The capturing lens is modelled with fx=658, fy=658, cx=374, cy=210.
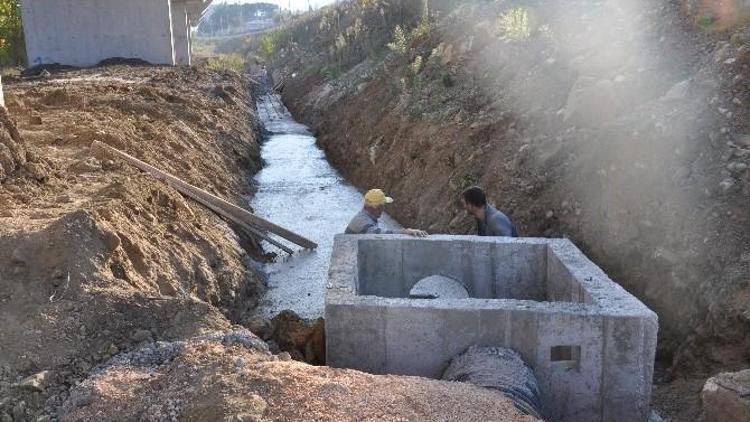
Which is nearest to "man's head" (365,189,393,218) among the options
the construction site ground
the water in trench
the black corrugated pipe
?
the water in trench

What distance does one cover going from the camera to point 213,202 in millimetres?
10234

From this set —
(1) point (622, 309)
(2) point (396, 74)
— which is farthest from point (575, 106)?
(2) point (396, 74)

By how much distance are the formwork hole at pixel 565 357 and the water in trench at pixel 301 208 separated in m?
3.69

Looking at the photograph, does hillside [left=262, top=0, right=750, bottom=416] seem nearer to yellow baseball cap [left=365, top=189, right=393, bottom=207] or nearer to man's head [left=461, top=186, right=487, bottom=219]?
man's head [left=461, top=186, right=487, bottom=219]

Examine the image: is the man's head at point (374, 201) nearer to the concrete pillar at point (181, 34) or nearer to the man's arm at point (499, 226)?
the man's arm at point (499, 226)

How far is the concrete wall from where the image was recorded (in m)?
25.0

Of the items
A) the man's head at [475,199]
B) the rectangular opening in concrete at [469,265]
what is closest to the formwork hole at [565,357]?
the rectangular opening in concrete at [469,265]

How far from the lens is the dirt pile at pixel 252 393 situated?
13.3ft

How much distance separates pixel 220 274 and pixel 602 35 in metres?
7.90

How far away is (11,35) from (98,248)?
3118cm

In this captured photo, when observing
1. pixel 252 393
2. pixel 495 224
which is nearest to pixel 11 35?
pixel 495 224

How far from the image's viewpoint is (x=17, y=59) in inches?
1309

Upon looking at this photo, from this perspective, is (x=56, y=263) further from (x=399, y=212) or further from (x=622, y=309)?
(x=399, y=212)

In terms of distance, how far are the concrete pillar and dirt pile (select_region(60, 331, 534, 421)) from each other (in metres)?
31.7
